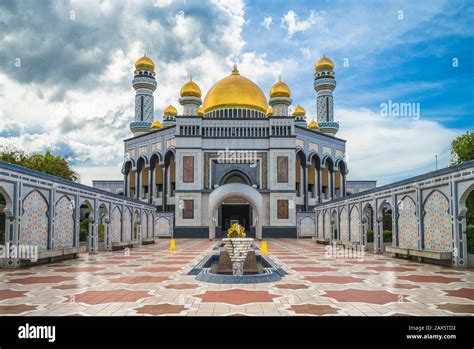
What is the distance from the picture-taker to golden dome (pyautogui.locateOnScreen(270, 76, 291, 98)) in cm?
3862

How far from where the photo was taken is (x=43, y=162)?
32781 millimetres

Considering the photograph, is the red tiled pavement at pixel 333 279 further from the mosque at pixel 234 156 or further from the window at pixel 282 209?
the window at pixel 282 209

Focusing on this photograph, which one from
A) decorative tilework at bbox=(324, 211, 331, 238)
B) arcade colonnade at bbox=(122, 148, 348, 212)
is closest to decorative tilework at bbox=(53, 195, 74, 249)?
decorative tilework at bbox=(324, 211, 331, 238)

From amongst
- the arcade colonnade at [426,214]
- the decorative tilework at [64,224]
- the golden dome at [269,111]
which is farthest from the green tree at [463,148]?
the decorative tilework at [64,224]

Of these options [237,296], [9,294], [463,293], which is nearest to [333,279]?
[463,293]

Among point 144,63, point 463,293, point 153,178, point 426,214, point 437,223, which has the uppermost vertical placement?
point 144,63

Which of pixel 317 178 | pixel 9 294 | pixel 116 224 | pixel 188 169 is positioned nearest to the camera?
pixel 9 294

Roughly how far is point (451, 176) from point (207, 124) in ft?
83.5

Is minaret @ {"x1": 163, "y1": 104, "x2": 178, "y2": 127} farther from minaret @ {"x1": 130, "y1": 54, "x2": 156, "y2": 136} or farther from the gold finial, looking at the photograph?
the gold finial

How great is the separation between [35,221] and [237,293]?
9.21 metres

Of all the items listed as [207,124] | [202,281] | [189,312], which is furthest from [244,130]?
[189,312]

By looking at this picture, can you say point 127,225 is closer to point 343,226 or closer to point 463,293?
point 343,226

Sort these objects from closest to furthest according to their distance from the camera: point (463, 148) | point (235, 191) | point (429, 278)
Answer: point (429, 278) → point (463, 148) → point (235, 191)

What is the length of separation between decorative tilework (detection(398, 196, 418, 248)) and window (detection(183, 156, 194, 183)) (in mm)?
21606
